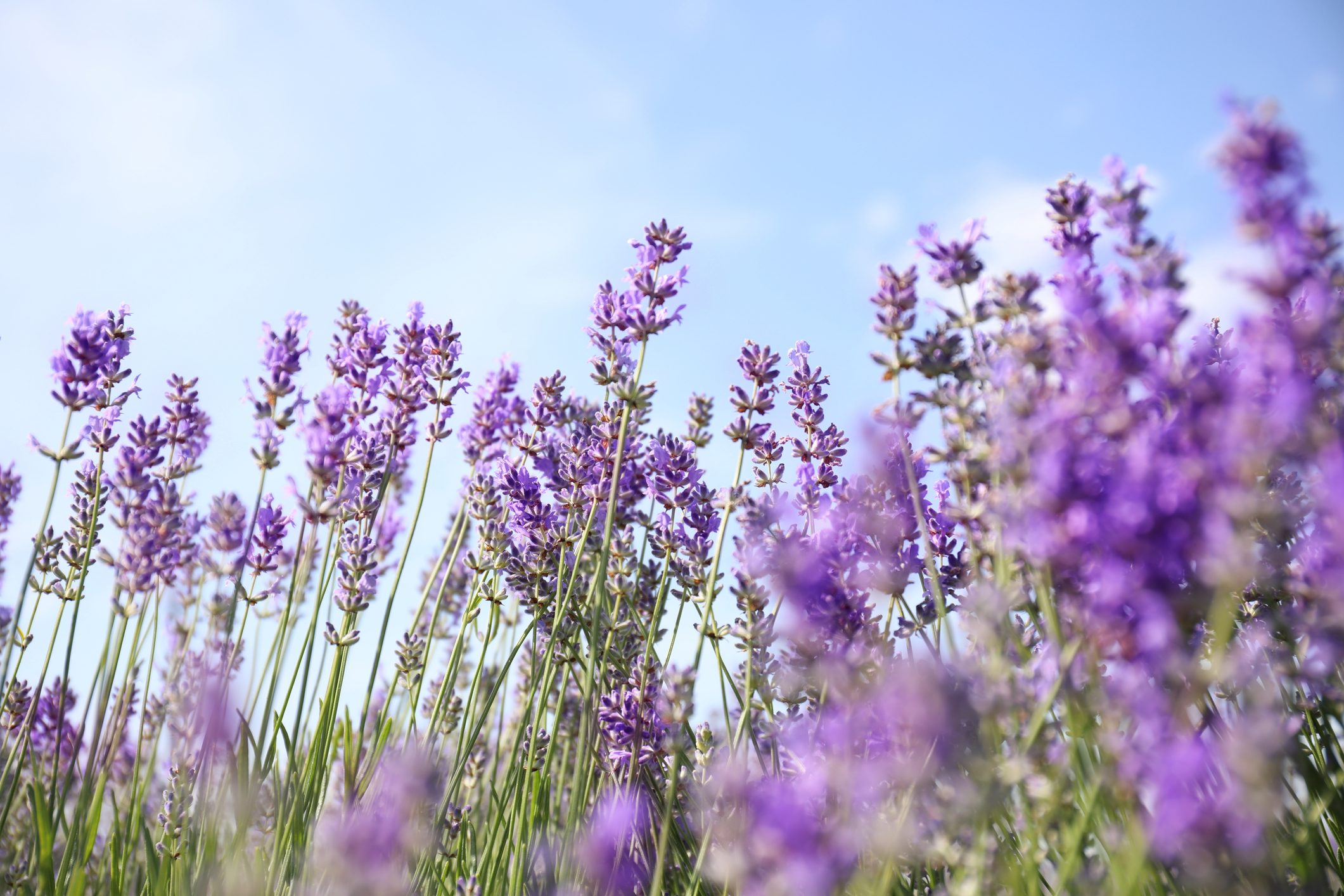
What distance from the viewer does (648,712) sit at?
8.88ft

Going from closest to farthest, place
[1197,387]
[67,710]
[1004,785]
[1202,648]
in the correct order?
[1197,387] < [1004,785] < [1202,648] < [67,710]

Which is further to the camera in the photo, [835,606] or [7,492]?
[7,492]

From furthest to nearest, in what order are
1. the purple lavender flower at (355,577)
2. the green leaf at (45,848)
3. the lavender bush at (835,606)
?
the purple lavender flower at (355,577)
the green leaf at (45,848)
the lavender bush at (835,606)

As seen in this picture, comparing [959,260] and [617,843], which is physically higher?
[959,260]

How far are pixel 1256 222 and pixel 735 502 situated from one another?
1328mm

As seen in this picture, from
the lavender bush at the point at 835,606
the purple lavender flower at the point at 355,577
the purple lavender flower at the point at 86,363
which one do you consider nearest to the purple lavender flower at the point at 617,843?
the lavender bush at the point at 835,606

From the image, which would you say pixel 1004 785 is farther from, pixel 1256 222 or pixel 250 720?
pixel 250 720

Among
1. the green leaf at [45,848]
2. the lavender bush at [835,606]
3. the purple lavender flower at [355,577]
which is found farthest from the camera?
the purple lavender flower at [355,577]

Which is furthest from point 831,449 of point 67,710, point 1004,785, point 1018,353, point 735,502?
point 67,710

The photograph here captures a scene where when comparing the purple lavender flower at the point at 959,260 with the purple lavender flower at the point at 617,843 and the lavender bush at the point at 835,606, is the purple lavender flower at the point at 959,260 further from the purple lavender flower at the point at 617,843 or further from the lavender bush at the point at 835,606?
the purple lavender flower at the point at 617,843

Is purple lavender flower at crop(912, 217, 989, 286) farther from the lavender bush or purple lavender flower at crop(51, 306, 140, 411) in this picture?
purple lavender flower at crop(51, 306, 140, 411)

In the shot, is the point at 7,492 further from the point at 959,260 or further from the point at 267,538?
the point at 959,260

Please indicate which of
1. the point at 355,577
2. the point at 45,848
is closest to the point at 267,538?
the point at 355,577

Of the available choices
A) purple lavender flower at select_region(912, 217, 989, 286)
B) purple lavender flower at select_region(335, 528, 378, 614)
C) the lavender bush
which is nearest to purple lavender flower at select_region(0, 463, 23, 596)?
the lavender bush
